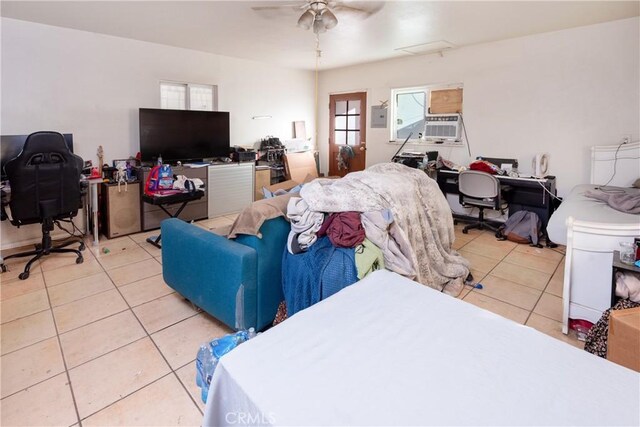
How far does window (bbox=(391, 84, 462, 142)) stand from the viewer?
5.44 meters

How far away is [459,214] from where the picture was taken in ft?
17.2

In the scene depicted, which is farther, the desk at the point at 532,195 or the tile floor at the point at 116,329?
the desk at the point at 532,195

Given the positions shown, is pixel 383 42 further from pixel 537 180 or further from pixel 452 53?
pixel 537 180

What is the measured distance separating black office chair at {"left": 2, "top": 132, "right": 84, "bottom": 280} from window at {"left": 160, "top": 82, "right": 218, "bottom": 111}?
6.45ft

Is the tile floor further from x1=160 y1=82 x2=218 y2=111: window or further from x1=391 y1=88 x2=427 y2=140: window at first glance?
x1=391 y1=88 x2=427 y2=140: window

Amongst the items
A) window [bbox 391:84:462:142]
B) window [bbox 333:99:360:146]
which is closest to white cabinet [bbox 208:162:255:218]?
window [bbox 333:99:360:146]

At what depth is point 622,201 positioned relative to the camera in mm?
2846

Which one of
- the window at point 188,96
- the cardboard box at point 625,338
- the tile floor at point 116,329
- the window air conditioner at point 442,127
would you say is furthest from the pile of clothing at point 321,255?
the window at point 188,96

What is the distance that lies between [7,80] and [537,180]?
5.93 meters

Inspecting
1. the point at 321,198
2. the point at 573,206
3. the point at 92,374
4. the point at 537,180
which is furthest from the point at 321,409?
the point at 537,180

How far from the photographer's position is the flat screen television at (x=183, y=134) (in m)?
4.50

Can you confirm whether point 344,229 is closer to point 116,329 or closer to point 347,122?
point 116,329

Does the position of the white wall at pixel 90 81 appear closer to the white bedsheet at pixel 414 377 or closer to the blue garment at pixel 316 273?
the blue garment at pixel 316 273

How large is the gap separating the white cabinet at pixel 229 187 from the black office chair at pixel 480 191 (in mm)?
3135
